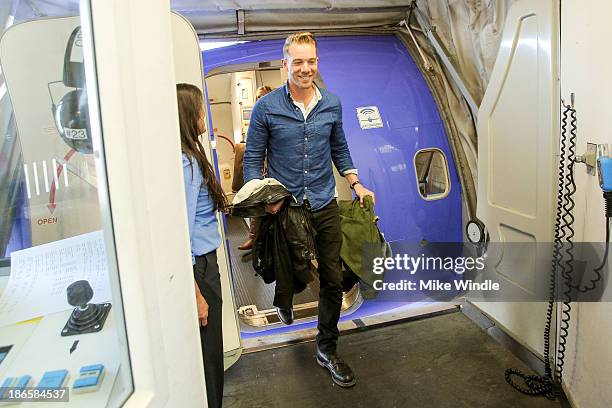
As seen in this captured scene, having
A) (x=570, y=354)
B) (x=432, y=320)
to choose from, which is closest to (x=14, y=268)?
(x=570, y=354)

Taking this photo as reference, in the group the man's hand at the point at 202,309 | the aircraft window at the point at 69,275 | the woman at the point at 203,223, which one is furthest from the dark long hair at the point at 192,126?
the aircraft window at the point at 69,275

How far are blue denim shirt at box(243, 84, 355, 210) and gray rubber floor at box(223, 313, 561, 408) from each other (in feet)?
3.16

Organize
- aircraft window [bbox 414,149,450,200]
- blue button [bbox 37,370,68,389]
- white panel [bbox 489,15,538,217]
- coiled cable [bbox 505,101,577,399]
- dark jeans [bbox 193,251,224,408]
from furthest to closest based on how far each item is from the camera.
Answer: aircraft window [bbox 414,149,450,200]
white panel [bbox 489,15,538,217]
coiled cable [bbox 505,101,577,399]
dark jeans [bbox 193,251,224,408]
blue button [bbox 37,370,68,389]

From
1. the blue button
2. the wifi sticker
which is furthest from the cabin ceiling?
the blue button

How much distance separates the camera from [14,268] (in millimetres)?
893

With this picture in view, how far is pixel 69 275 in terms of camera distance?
82 cm

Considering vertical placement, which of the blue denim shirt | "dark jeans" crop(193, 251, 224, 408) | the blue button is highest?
the blue denim shirt

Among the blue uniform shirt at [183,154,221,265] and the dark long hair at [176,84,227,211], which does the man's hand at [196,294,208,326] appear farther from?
the dark long hair at [176,84,227,211]

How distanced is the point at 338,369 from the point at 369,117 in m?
1.77

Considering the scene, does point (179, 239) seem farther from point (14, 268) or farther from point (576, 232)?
point (576, 232)

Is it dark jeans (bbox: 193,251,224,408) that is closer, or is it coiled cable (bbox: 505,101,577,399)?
dark jeans (bbox: 193,251,224,408)

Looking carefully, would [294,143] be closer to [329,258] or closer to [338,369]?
[329,258]

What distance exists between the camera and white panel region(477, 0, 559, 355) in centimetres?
205

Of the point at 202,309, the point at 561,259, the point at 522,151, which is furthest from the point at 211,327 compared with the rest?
the point at 522,151
